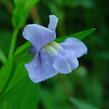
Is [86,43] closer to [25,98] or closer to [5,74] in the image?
[25,98]

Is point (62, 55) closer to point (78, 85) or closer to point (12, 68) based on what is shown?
point (12, 68)

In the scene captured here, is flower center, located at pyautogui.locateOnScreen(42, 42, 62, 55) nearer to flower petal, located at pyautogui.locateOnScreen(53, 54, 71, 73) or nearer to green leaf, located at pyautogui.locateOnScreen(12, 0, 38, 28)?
flower petal, located at pyautogui.locateOnScreen(53, 54, 71, 73)

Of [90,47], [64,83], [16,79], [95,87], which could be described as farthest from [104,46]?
[16,79]

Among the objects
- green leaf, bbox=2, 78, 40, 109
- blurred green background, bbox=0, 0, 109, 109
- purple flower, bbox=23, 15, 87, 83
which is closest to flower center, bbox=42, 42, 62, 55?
purple flower, bbox=23, 15, 87, 83

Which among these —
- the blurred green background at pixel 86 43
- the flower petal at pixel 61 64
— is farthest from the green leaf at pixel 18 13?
the blurred green background at pixel 86 43

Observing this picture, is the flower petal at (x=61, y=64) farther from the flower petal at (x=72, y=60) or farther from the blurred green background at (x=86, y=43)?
the blurred green background at (x=86, y=43)

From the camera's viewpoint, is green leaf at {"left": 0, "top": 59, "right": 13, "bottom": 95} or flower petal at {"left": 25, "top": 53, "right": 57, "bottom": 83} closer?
flower petal at {"left": 25, "top": 53, "right": 57, "bottom": 83}

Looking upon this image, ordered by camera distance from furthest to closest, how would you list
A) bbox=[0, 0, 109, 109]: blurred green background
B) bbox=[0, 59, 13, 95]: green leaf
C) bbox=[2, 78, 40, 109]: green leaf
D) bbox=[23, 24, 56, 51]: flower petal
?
bbox=[0, 0, 109, 109]: blurred green background, bbox=[2, 78, 40, 109]: green leaf, bbox=[0, 59, 13, 95]: green leaf, bbox=[23, 24, 56, 51]: flower petal
